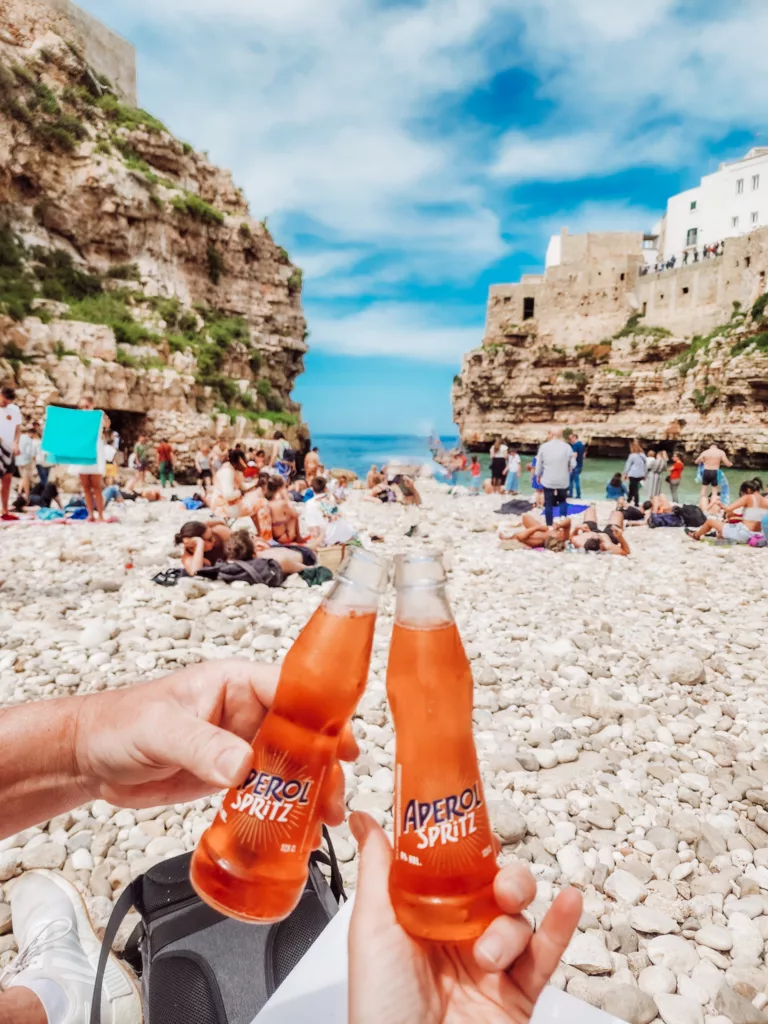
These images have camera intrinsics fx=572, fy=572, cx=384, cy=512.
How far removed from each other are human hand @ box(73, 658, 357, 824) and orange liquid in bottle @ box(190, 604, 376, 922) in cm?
14

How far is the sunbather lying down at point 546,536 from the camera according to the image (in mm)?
10500

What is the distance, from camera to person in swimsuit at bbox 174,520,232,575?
6.97 meters

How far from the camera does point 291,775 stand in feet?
3.66

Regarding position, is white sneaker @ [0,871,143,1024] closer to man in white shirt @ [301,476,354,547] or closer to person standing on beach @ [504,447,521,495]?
man in white shirt @ [301,476,354,547]

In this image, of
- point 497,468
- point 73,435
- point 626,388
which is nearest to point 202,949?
point 73,435

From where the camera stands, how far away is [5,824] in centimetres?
145

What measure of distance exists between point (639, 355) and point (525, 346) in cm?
1110

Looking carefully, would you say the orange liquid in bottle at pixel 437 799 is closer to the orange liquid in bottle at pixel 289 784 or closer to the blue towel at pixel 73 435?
the orange liquid in bottle at pixel 289 784

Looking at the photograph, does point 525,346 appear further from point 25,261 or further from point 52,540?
point 52,540

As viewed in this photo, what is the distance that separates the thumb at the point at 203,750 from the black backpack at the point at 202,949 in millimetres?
633

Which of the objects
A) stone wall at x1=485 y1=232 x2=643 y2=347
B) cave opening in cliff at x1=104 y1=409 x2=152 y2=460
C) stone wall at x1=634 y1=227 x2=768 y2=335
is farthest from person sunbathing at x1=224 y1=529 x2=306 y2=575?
stone wall at x1=485 y1=232 x2=643 y2=347

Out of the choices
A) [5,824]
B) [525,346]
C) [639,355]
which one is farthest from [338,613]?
[525,346]

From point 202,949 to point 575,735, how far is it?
274cm

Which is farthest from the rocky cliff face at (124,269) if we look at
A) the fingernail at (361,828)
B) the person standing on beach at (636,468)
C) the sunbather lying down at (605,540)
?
the fingernail at (361,828)
